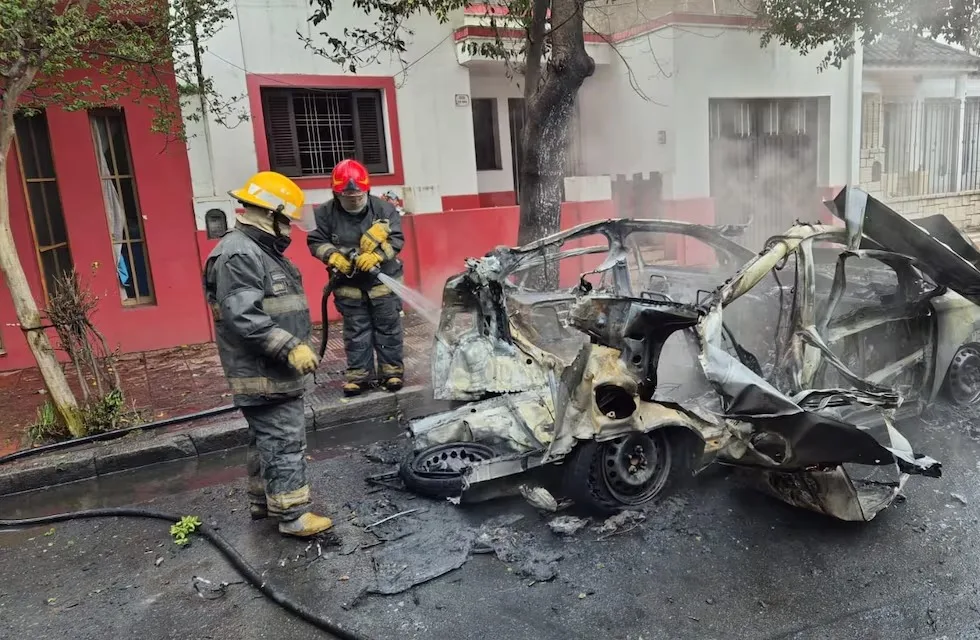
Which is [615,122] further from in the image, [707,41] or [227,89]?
[227,89]

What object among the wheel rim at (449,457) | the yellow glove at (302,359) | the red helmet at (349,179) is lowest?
the wheel rim at (449,457)

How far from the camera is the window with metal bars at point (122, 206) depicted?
7879mm

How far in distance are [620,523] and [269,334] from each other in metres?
2.10

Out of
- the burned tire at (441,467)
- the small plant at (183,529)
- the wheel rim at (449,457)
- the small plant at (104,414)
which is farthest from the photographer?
the small plant at (104,414)

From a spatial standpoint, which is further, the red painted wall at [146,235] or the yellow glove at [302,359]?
the red painted wall at [146,235]

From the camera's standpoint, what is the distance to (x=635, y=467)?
12.1ft

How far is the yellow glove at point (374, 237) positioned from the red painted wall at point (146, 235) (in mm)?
3670

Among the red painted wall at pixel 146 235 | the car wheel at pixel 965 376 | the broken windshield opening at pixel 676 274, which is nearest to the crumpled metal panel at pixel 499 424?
the broken windshield opening at pixel 676 274

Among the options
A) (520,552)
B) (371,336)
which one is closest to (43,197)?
(371,336)

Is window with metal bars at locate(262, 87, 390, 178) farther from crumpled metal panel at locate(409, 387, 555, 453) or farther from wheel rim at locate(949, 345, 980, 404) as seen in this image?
wheel rim at locate(949, 345, 980, 404)

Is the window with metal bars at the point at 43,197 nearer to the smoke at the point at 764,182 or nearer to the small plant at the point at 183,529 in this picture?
the small plant at the point at 183,529

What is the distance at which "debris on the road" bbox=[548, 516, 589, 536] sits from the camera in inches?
139

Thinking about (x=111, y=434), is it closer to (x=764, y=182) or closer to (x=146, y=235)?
(x=146, y=235)

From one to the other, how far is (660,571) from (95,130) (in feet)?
25.9
